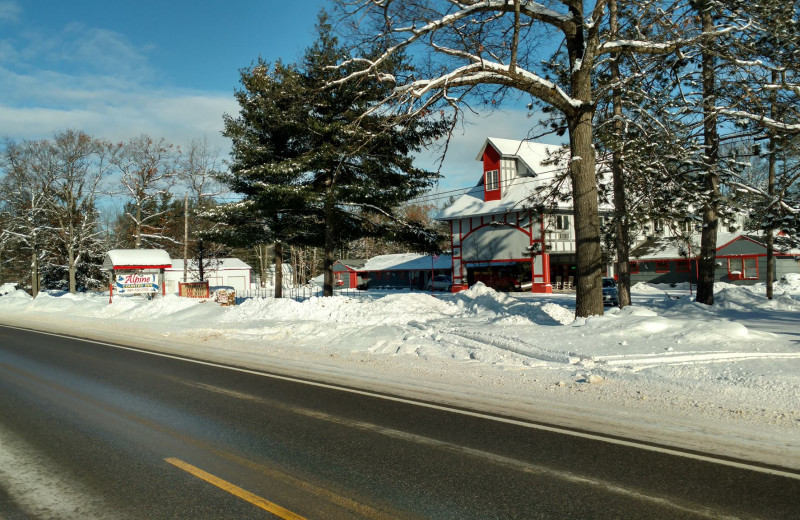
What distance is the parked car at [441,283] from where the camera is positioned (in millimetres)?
53156

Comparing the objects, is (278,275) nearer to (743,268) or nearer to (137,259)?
(137,259)

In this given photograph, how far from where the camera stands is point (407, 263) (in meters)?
60.5

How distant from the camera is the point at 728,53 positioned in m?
13.2

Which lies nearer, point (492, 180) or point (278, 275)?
point (278, 275)

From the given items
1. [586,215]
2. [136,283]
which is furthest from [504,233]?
[586,215]

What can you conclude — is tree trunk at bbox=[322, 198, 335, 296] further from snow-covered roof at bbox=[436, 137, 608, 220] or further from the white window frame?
the white window frame

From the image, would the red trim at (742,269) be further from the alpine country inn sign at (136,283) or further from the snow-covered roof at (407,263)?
the alpine country inn sign at (136,283)

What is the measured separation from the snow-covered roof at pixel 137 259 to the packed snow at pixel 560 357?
14.2m

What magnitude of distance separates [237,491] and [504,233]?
42624mm

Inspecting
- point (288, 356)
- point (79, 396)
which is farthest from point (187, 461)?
point (288, 356)

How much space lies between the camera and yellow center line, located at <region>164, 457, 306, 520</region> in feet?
14.5

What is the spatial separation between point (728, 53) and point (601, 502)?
478 inches

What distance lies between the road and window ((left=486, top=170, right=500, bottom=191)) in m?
38.5

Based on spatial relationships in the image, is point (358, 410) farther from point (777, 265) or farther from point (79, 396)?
point (777, 265)
